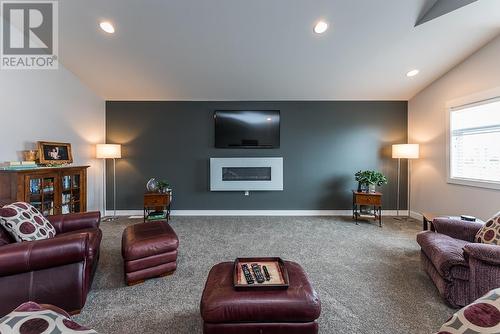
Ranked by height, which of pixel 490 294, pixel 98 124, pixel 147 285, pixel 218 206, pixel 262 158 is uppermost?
pixel 98 124

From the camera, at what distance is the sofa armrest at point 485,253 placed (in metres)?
1.63

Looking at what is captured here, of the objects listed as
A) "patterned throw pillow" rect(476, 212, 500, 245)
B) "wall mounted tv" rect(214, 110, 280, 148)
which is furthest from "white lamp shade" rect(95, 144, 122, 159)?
"patterned throw pillow" rect(476, 212, 500, 245)

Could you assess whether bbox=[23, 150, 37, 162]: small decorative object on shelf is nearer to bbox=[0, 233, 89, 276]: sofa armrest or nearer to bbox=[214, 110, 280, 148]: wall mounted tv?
bbox=[0, 233, 89, 276]: sofa armrest

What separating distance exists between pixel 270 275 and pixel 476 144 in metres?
3.92

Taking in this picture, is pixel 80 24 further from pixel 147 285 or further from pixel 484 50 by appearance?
pixel 484 50

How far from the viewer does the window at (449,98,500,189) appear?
10.2ft

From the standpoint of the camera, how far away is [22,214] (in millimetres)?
1989

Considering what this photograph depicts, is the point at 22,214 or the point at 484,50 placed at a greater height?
the point at 484,50

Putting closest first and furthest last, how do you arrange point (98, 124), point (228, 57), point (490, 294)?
1. point (490, 294)
2. point (228, 57)
3. point (98, 124)

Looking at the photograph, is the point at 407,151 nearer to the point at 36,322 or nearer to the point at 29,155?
the point at 36,322

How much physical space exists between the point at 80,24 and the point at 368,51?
399 cm

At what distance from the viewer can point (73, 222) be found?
2490 mm

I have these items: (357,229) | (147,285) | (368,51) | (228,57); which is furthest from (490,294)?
(228,57)

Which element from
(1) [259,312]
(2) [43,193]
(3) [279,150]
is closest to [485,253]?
(1) [259,312]
